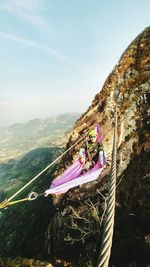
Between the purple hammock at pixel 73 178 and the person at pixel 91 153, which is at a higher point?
the person at pixel 91 153

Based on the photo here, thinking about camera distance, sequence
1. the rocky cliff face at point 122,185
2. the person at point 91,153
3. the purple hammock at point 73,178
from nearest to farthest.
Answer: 1. the purple hammock at point 73,178
2. the rocky cliff face at point 122,185
3. the person at point 91,153

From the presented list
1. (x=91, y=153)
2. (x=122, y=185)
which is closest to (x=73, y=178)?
(x=91, y=153)

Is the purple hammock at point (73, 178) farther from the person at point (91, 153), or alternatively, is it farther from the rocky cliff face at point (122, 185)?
the rocky cliff face at point (122, 185)

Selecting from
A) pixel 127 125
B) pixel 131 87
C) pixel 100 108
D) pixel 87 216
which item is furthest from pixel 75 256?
pixel 131 87

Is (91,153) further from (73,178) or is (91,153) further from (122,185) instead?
(122,185)

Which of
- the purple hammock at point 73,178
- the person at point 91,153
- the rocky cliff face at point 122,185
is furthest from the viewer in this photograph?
the person at point 91,153

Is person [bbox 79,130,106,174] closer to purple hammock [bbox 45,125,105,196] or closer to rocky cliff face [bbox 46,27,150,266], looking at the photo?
purple hammock [bbox 45,125,105,196]

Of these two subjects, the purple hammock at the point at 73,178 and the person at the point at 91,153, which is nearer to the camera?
the purple hammock at the point at 73,178

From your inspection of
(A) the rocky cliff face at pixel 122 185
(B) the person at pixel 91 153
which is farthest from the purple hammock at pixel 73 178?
(A) the rocky cliff face at pixel 122 185
